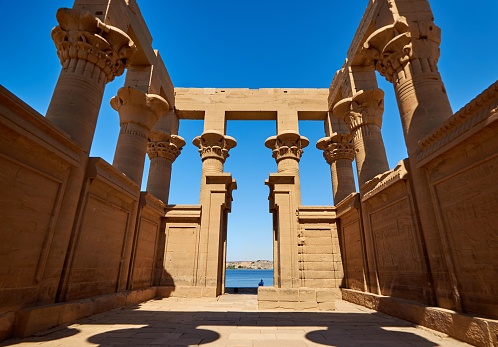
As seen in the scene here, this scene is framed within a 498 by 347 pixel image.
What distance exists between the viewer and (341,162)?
47.9ft

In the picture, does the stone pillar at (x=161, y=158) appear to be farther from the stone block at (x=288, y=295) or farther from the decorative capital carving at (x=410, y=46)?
the decorative capital carving at (x=410, y=46)

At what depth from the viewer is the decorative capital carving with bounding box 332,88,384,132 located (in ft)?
34.6

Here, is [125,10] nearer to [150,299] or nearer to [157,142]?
[157,142]

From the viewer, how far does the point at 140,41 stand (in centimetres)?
1162

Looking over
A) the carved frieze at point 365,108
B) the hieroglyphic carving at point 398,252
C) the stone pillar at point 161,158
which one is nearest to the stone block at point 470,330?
Answer: the hieroglyphic carving at point 398,252

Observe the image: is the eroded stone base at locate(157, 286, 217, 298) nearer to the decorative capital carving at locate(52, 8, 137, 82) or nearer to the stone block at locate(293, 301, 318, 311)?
the stone block at locate(293, 301, 318, 311)

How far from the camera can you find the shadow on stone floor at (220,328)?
13.8 feet

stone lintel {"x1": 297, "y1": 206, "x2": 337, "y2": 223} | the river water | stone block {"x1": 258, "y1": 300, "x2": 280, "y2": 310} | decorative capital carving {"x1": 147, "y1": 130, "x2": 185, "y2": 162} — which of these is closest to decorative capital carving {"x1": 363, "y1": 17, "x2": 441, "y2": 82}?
stone lintel {"x1": 297, "y1": 206, "x2": 337, "y2": 223}

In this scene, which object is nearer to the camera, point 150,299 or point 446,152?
point 446,152

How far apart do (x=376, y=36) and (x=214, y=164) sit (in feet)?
30.1

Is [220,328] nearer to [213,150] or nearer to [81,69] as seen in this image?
[81,69]

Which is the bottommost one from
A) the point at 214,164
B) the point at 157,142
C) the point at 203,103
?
the point at 214,164

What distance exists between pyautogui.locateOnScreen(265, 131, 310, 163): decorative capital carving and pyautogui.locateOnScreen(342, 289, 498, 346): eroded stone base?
822 cm

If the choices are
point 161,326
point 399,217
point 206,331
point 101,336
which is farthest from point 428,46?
point 101,336
